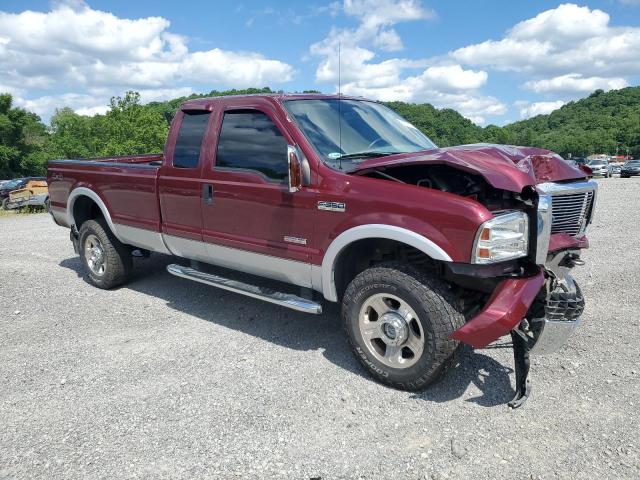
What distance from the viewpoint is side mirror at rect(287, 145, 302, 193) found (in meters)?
3.71

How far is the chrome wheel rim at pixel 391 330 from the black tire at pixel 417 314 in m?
0.03

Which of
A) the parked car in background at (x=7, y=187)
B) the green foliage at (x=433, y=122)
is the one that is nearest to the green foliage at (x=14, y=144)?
the parked car in background at (x=7, y=187)

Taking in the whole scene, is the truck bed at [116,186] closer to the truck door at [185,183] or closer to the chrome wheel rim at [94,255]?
the truck door at [185,183]

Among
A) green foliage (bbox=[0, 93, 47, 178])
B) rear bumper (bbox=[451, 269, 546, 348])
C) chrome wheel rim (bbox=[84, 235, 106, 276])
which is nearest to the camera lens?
rear bumper (bbox=[451, 269, 546, 348])

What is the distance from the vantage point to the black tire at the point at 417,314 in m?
3.31

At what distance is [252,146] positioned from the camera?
435 centimetres

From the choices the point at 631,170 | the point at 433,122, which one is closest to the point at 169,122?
the point at 433,122

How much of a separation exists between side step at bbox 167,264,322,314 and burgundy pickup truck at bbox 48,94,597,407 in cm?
1

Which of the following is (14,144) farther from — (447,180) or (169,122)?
(447,180)

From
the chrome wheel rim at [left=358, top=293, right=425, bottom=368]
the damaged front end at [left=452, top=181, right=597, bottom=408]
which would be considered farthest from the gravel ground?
the damaged front end at [left=452, top=181, right=597, bottom=408]

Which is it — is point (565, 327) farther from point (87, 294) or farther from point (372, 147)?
point (87, 294)

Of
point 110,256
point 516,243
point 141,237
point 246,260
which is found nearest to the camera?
point 516,243

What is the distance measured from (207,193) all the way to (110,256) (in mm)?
2125

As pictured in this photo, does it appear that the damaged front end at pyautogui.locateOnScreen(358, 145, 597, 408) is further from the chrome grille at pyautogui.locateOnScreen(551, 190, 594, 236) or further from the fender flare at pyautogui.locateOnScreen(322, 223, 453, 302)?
the fender flare at pyautogui.locateOnScreen(322, 223, 453, 302)
